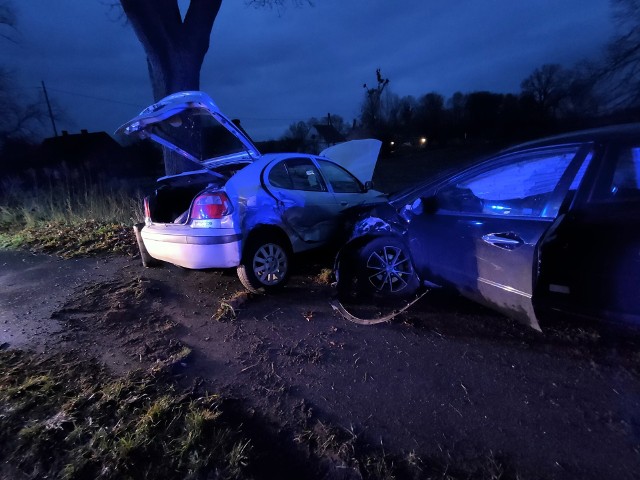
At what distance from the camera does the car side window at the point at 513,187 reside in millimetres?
2711

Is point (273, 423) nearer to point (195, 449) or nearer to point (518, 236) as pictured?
point (195, 449)

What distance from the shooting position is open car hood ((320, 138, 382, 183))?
8180 millimetres

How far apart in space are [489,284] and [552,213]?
2.19 feet

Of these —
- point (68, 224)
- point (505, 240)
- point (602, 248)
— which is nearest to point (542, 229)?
point (505, 240)

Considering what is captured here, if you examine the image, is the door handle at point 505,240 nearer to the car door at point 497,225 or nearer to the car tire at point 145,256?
the car door at point 497,225

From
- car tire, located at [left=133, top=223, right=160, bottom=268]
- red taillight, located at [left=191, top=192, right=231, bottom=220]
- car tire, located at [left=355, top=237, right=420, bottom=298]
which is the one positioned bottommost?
car tire, located at [left=355, top=237, right=420, bottom=298]

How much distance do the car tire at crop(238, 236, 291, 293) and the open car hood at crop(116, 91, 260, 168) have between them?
1.16m

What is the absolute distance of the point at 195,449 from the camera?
2055mm

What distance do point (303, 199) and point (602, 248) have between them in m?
2.96

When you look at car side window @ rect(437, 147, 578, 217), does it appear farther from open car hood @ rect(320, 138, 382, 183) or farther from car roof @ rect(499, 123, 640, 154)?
open car hood @ rect(320, 138, 382, 183)

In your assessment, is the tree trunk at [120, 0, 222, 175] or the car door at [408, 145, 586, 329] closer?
the car door at [408, 145, 586, 329]

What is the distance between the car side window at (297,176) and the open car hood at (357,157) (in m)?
3.40

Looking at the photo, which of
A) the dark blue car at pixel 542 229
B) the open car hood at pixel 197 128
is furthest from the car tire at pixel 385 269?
the open car hood at pixel 197 128

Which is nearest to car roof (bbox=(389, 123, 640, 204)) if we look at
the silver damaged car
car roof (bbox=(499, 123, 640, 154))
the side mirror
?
car roof (bbox=(499, 123, 640, 154))
